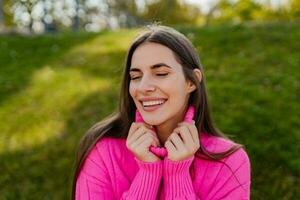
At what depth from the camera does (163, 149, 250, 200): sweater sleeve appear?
9.23 ft

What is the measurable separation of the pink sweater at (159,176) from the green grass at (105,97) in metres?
2.01

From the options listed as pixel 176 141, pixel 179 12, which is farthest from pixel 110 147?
pixel 179 12

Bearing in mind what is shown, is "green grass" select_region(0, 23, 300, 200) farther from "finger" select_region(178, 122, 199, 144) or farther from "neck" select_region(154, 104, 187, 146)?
"finger" select_region(178, 122, 199, 144)

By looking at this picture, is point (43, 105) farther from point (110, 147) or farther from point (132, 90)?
point (132, 90)

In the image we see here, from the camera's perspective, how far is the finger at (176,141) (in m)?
2.80

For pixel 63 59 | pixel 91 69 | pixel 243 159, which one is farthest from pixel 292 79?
pixel 243 159

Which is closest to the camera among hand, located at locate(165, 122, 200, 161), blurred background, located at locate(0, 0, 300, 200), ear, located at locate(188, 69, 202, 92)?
hand, located at locate(165, 122, 200, 161)

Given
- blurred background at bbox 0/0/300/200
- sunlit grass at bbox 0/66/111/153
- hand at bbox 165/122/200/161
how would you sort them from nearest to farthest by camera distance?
hand at bbox 165/122/200/161, blurred background at bbox 0/0/300/200, sunlit grass at bbox 0/66/111/153

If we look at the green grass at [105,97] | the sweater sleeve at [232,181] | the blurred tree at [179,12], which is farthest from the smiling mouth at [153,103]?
the blurred tree at [179,12]

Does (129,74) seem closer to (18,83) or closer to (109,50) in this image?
(18,83)

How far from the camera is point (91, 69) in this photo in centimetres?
746

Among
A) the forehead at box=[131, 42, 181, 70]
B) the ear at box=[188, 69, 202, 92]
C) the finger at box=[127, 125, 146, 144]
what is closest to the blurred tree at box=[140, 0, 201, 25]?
the ear at box=[188, 69, 202, 92]

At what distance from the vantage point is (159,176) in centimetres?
→ 286

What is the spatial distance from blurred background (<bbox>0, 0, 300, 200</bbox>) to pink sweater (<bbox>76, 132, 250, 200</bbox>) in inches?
36.5
